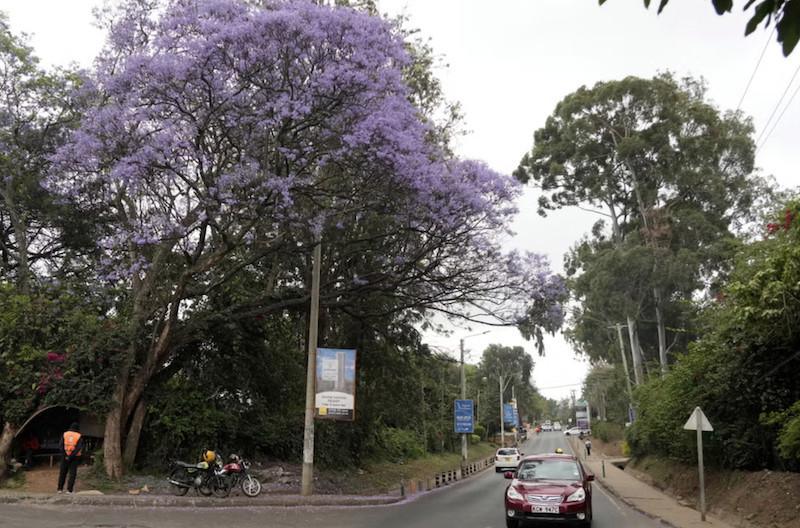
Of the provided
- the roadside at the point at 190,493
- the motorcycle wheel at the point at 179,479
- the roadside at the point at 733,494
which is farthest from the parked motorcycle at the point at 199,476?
the roadside at the point at 733,494

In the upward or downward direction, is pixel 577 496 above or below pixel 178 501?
above

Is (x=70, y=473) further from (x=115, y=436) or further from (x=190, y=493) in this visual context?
(x=190, y=493)

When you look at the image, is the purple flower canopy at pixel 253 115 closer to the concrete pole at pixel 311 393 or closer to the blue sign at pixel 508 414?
the concrete pole at pixel 311 393

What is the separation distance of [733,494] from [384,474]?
50.5 feet

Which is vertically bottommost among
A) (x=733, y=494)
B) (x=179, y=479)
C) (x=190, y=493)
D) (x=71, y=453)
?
(x=190, y=493)

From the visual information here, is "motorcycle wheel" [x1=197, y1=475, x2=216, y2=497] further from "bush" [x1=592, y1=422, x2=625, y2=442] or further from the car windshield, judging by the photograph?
"bush" [x1=592, y1=422, x2=625, y2=442]

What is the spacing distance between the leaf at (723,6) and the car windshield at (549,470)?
34.3 ft

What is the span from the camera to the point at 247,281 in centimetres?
2017

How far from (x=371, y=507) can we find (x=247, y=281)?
28.1ft

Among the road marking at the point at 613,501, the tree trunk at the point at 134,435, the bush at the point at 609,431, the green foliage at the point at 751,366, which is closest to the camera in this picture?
the green foliage at the point at 751,366

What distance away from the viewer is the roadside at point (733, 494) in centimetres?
1116

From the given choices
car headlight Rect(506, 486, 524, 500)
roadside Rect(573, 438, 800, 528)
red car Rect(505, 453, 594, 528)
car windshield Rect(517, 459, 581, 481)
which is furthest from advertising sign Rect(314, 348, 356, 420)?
roadside Rect(573, 438, 800, 528)

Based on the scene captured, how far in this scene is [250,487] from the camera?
15.0 metres

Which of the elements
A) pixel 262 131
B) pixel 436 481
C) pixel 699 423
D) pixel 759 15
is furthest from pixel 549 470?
pixel 436 481
